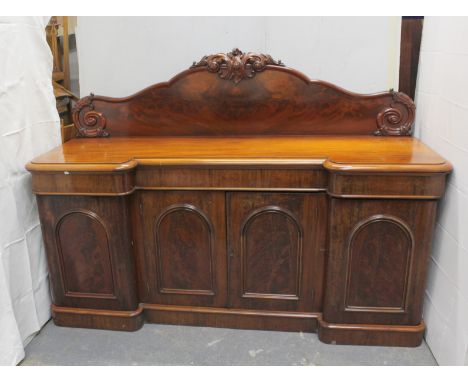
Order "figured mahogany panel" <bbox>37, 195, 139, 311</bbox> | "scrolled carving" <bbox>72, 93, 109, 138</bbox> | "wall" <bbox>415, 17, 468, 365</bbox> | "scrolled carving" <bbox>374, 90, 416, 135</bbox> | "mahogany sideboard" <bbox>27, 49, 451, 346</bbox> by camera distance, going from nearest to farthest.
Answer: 1. "wall" <bbox>415, 17, 468, 365</bbox>
2. "mahogany sideboard" <bbox>27, 49, 451, 346</bbox>
3. "figured mahogany panel" <bbox>37, 195, 139, 311</bbox>
4. "scrolled carving" <bbox>374, 90, 416, 135</bbox>
5. "scrolled carving" <bbox>72, 93, 109, 138</bbox>

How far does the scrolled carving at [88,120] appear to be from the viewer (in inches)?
79.9

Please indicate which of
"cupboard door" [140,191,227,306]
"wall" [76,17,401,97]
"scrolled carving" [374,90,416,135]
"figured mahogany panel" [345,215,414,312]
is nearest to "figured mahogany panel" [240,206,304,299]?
"cupboard door" [140,191,227,306]

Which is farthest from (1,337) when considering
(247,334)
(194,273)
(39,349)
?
(247,334)

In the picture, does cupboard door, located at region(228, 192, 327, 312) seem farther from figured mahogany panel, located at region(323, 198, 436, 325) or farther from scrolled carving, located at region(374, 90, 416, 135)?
scrolled carving, located at region(374, 90, 416, 135)

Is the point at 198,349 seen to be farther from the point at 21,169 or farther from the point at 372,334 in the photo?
the point at 21,169

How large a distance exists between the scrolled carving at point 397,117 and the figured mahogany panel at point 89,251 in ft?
3.88

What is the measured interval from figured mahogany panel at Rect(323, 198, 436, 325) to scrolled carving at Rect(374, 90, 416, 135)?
0.50 meters

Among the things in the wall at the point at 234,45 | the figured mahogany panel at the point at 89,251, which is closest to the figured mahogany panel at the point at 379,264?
the wall at the point at 234,45

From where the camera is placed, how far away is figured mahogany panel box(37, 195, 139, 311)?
1.70 m

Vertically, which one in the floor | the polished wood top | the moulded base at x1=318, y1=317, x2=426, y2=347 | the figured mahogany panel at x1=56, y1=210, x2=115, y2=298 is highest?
the polished wood top

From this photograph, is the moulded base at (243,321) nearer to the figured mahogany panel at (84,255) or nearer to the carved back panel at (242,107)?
the figured mahogany panel at (84,255)

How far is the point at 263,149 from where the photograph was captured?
1.75 meters

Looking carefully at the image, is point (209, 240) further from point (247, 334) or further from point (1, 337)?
point (1, 337)

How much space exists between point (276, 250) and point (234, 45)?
39.5 inches
